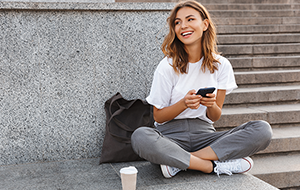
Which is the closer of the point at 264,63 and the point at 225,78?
the point at 225,78

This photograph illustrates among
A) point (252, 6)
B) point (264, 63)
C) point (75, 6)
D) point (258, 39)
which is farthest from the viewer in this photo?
→ point (252, 6)

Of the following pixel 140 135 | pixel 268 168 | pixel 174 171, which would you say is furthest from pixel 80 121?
pixel 268 168

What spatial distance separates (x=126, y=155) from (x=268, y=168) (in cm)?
149

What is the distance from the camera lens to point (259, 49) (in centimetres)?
572

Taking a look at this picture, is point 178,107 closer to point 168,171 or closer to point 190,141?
point 190,141

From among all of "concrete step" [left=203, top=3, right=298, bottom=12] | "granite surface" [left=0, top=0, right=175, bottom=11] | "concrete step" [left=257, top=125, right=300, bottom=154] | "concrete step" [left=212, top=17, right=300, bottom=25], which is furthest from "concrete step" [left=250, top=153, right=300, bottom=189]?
"concrete step" [left=203, top=3, right=298, bottom=12]

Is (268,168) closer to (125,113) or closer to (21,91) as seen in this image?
(125,113)

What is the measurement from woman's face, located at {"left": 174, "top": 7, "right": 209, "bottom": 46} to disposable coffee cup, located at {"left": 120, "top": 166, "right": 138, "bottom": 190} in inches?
49.1

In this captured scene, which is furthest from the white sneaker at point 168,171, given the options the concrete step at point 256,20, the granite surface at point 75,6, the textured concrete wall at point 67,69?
the concrete step at point 256,20

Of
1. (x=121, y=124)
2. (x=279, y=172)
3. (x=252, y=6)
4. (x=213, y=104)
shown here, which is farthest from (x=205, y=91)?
(x=252, y=6)

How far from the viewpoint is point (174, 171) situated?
271 centimetres

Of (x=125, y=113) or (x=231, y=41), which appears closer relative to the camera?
(x=125, y=113)

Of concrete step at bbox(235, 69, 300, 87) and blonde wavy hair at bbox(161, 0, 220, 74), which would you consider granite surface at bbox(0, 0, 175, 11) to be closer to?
blonde wavy hair at bbox(161, 0, 220, 74)

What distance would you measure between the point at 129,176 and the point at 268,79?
3325 millimetres
